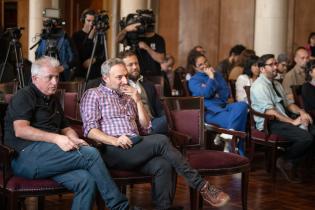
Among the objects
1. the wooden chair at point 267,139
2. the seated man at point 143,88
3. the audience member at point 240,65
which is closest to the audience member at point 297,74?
the audience member at point 240,65

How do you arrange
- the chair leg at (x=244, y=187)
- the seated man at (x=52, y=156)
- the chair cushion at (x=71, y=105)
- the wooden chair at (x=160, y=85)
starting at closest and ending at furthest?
the seated man at (x=52, y=156) < the chair leg at (x=244, y=187) < the chair cushion at (x=71, y=105) < the wooden chair at (x=160, y=85)

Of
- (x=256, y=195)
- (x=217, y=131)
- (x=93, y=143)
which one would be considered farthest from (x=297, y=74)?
(x=93, y=143)

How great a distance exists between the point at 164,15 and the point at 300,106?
16.4ft

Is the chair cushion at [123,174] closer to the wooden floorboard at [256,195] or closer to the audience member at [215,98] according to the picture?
the wooden floorboard at [256,195]

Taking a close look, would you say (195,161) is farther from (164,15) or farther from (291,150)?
(164,15)

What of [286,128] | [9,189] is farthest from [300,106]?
[9,189]

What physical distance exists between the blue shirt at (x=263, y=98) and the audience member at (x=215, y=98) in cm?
15

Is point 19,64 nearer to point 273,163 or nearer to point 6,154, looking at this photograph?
point 273,163

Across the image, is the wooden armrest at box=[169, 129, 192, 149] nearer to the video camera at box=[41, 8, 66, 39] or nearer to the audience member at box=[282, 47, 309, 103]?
the video camera at box=[41, 8, 66, 39]

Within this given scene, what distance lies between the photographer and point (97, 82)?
4.98 m

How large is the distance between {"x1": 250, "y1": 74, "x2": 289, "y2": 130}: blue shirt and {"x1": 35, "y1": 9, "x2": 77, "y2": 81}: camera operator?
1.78 meters

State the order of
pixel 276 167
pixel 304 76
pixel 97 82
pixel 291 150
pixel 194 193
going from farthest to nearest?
1. pixel 304 76
2. pixel 276 167
3. pixel 291 150
4. pixel 97 82
5. pixel 194 193

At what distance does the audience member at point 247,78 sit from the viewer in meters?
7.10

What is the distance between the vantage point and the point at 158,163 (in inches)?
164
